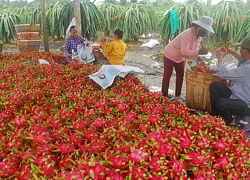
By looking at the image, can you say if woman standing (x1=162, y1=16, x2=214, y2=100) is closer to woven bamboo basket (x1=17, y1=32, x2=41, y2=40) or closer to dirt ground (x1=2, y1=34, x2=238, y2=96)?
dirt ground (x1=2, y1=34, x2=238, y2=96)

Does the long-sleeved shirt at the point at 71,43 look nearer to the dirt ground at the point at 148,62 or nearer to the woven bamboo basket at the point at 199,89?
the dirt ground at the point at 148,62

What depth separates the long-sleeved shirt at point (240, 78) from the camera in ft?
8.91

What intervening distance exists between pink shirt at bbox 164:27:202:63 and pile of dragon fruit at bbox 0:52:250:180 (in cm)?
132

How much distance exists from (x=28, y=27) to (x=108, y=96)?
507 centimetres

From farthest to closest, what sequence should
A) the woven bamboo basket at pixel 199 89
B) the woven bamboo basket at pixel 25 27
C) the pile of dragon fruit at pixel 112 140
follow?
the woven bamboo basket at pixel 25 27, the woven bamboo basket at pixel 199 89, the pile of dragon fruit at pixel 112 140

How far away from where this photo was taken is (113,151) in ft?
4.75

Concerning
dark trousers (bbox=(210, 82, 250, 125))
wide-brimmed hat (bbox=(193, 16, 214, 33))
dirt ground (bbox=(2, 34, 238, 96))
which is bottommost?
dirt ground (bbox=(2, 34, 238, 96))

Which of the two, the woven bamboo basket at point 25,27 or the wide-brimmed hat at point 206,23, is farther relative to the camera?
the woven bamboo basket at point 25,27

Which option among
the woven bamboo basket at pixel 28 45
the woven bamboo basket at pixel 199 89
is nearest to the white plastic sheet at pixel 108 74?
the woven bamboo basket at pixel 199 89

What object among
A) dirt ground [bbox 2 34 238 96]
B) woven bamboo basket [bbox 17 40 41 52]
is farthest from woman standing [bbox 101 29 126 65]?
woven bamboo basket [bbox 17 40 41 52]

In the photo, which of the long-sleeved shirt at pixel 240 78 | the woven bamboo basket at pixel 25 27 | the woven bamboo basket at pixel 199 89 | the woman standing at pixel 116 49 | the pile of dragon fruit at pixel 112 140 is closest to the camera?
the pile of dragon fruit at pixel 112 140

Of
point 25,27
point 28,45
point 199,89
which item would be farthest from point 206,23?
point 25,27

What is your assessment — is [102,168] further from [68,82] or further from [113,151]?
[68,82]

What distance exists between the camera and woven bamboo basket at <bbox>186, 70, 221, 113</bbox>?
320 centimetres
